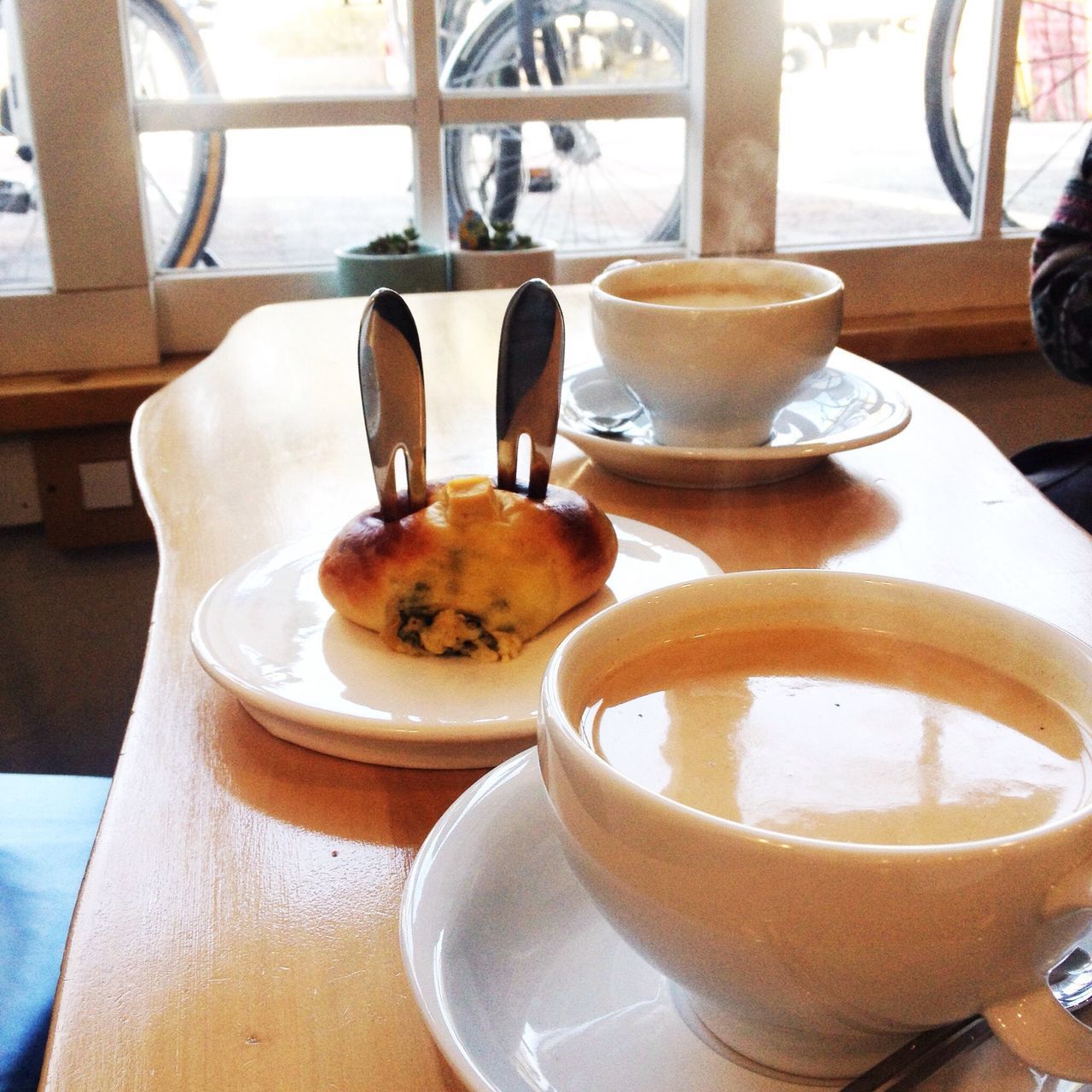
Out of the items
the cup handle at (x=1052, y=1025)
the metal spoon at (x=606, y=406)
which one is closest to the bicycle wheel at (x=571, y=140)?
the metal spoon at (x=606, y=406)

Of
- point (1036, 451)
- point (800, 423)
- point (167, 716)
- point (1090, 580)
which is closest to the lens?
point (167, 716)

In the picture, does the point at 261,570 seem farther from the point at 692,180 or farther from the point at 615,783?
the point at 692,180

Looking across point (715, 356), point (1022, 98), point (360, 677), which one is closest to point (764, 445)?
point (715, 356)

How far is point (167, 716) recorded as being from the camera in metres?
0.49

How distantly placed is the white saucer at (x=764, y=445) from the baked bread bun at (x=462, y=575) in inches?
8.3

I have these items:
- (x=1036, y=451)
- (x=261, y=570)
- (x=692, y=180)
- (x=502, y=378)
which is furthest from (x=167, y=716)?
(x=692, y=180)

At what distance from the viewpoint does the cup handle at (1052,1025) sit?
0.84 feet

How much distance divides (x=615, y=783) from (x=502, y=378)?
0.31 m

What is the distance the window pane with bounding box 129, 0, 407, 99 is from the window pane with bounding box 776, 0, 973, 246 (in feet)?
2.13

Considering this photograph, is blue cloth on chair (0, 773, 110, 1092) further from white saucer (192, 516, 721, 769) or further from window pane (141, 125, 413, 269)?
window pane (141, 125, 413, 269)

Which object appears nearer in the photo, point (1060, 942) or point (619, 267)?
point (1060, 942)

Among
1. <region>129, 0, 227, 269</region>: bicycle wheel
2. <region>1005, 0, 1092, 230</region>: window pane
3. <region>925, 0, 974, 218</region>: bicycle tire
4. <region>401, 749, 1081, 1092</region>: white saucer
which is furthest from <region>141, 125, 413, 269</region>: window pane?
<region>401, 749, 1081, 1092</region>: white saucer

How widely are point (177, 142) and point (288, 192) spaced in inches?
7.0

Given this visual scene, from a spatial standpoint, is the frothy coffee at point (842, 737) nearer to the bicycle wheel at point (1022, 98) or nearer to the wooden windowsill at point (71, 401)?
the wooden windowsill at point (71, 401)
